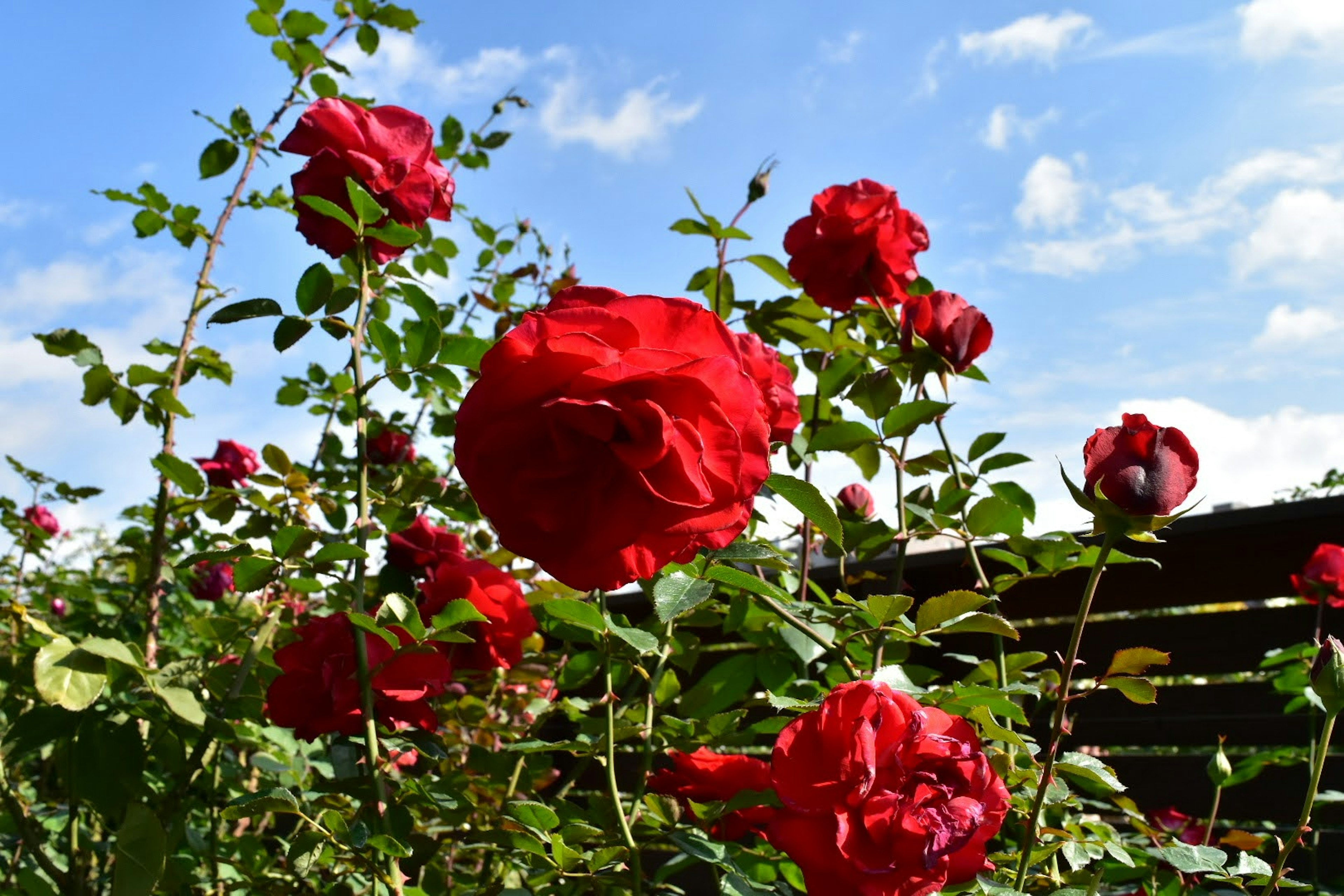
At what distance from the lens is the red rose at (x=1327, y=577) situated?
5.49ft

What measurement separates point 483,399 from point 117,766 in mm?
711

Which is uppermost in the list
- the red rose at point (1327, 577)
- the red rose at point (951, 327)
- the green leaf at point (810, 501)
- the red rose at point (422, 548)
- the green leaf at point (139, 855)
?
the red rose at point (1327, 577)

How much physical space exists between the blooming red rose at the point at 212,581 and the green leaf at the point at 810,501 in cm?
190

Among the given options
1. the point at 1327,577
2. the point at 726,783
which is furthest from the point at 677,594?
the point at 1327,577

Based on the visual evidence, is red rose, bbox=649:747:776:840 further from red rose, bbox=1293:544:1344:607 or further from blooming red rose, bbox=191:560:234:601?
blooming red rose, bbox=191:560:234:601

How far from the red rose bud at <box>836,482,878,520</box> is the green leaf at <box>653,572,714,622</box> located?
0.56 m

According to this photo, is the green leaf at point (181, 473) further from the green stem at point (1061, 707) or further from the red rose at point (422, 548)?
the green stem at point (1061, 707)

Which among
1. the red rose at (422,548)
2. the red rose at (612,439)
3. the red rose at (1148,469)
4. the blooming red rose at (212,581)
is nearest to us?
the red rose at (612,439)

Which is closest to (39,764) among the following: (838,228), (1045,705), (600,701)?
(600,701)

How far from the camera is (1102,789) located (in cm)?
96

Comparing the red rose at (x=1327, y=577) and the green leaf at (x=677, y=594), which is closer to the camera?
the green leaf at (x=677, y=594)

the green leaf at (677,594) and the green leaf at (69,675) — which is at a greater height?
the green leaf at (677,594)

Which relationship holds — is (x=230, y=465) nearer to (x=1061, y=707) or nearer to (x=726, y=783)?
(x=726, y=783)

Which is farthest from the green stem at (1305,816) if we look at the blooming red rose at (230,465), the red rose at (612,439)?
the blooming red rose at (230,465)
